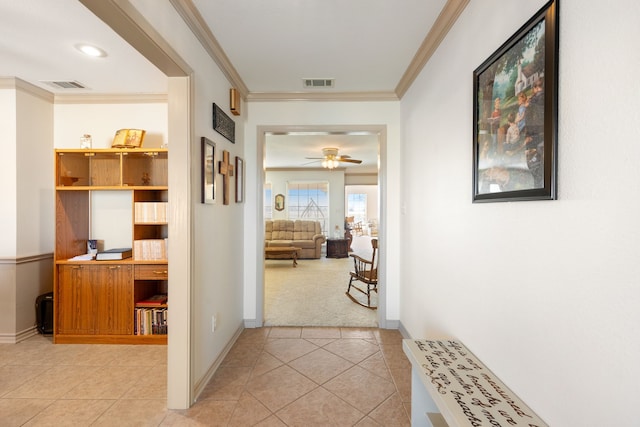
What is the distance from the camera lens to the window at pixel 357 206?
12.9 metres

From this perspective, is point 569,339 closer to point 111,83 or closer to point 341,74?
point 341,74

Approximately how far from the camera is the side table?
8.22 meters

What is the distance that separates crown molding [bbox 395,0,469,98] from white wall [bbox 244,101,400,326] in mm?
527

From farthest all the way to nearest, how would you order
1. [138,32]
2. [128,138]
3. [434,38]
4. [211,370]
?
1. [128,138]
2. [211,370]
3. [434,38]
4. [138,32]

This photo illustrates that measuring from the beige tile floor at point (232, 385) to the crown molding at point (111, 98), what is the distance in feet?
8.37

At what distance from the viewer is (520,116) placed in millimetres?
1247

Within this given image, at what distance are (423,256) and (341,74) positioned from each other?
1.88 meters

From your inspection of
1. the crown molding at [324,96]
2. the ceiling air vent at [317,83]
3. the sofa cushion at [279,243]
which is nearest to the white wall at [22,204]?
the crown molding at [324,96]

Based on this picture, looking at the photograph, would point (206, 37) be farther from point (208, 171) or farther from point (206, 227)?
point (206, 227)

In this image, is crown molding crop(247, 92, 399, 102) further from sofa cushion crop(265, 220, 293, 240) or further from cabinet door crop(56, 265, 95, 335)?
sofa cushion crop(265, 220, 293, 240)

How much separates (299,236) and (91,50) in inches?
248

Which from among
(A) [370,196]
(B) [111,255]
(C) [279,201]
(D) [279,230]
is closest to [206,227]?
(B) [111,255]

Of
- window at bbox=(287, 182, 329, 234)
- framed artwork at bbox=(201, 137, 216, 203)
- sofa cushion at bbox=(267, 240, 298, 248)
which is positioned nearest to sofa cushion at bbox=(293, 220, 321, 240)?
sofa cushion at bbox=(267, 240, 298, 248)

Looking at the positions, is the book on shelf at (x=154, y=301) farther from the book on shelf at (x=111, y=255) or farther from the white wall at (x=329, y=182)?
the white wall at (x=329, y=182)
